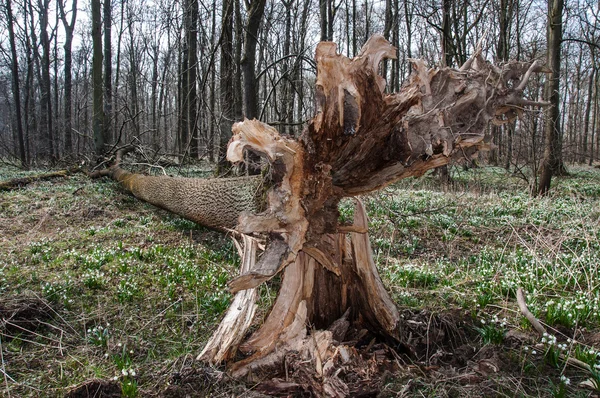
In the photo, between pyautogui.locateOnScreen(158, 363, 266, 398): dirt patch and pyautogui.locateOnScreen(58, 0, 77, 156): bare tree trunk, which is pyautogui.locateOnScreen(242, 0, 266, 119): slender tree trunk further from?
pyautogui.locateOnScreen(58, 0, 77, 156): bare tree trunk

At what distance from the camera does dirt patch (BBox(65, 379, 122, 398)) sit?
107 inches

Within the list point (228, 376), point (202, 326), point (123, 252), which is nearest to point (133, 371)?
point (228, 376)

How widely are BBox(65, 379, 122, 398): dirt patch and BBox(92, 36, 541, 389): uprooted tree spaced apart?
25.9 inches

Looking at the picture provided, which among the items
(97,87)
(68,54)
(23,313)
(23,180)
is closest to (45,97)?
(68,54)

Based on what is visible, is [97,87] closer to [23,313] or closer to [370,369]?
[23,313]

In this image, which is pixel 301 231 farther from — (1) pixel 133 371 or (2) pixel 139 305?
(2) pixel 139 305

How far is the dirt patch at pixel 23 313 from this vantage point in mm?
3777

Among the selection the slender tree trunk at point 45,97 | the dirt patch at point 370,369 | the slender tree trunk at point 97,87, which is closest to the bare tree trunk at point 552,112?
the dirt patch at point 370,369

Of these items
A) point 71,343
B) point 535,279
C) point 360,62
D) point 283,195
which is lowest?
point 71,343

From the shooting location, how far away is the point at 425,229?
749 cm

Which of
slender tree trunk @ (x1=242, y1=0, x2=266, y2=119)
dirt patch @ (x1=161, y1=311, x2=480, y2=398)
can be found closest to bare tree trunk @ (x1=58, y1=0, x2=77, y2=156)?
slender tree trunk @ (x1=242, y1=0, x2=266, y2=119)

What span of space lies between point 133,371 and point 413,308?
2627 mm

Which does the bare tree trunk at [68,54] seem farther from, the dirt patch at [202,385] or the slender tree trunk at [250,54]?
the dirt patch at [202,385]

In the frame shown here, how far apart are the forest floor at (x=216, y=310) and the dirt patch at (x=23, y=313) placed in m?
0.02
